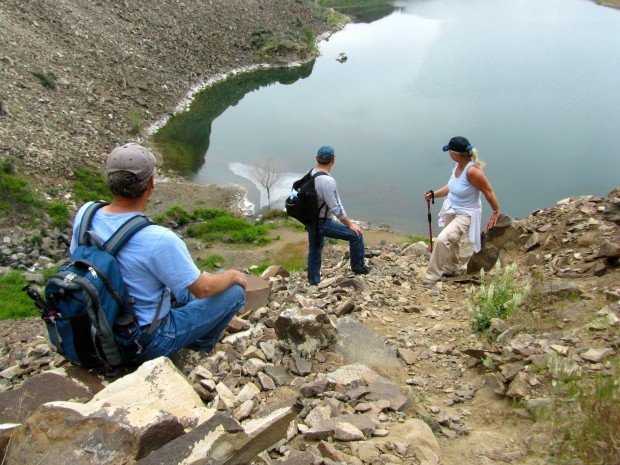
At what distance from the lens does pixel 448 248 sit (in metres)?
8.31

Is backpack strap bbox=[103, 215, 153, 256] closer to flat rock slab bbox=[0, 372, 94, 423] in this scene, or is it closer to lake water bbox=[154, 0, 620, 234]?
flat rock slab bbox=[0, 372, 94, 423]

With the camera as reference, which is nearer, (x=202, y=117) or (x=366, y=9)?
(x=202, y=117)

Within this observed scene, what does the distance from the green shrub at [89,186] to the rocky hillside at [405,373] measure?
41.1 ft

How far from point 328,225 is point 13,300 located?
8265 mm

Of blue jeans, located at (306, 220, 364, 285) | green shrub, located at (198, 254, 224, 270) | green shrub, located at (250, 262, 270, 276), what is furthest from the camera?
green shrub, located at (198, 254, 224, 270)

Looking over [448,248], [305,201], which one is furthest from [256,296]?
[448,248]

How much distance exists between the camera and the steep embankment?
21641 millimetres

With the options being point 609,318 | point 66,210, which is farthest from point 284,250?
point 609,318

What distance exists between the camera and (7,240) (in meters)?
15.3

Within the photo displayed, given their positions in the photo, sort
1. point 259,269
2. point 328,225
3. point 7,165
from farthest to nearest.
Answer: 1. point 7,165
2. point 259,269
3. point 328,225

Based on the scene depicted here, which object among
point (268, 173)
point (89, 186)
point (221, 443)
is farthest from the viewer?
point (268, 173)

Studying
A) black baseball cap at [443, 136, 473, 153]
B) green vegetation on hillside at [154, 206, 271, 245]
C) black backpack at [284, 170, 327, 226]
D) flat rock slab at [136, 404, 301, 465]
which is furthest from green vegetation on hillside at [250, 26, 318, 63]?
flat rock slab at [136, 404, 301, 465]

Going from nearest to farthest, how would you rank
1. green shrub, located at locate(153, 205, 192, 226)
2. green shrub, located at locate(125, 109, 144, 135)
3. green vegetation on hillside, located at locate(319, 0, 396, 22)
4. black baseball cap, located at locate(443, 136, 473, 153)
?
1. black baseball cap, located at locate(443, 136, 473, 153)
2. green shrub, located at locate(153, 205, 192, 226)
3. green shrub, located at locate(125, 109, 144, 135)
4. green vegetation on hillside, located at locate(319, 0, 396, 22)

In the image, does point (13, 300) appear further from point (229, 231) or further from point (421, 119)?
point (421, 119)
